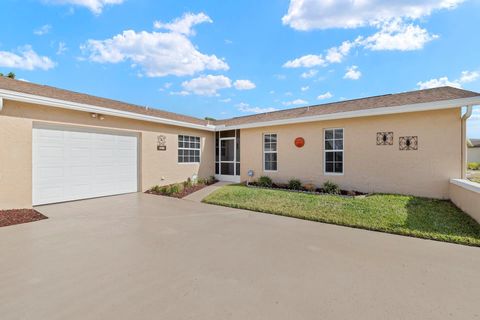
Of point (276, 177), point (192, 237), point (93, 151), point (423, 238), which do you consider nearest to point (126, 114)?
point (93, 151)

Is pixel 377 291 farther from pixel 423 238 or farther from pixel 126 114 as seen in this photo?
pixel 126 114

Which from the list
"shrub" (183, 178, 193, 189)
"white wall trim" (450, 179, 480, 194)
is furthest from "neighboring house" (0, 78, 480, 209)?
"white wall trim" (450, 179, 480, 194)

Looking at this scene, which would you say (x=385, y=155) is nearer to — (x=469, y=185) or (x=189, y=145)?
(x=469, y=185)

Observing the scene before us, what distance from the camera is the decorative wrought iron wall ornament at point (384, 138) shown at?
8391 mm

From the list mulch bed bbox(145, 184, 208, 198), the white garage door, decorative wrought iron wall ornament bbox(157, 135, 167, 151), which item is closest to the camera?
the white garage door

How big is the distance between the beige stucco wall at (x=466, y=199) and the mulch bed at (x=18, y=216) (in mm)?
11043

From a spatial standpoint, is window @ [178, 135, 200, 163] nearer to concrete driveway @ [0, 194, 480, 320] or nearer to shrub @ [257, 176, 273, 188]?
shrub @ [257, 176, 273, 188]

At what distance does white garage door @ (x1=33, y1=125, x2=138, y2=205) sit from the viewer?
23.9ft

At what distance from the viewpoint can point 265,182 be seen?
11055mm

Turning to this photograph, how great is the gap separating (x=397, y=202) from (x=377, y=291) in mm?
5457

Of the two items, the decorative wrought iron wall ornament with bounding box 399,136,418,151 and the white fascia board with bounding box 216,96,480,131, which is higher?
the white fascia board with bounding box 216,96,480,131

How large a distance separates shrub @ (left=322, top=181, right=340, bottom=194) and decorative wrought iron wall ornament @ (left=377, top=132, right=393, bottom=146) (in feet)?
7.65

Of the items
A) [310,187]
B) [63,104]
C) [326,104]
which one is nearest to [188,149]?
[63,104]

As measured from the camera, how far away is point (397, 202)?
7.05 m
